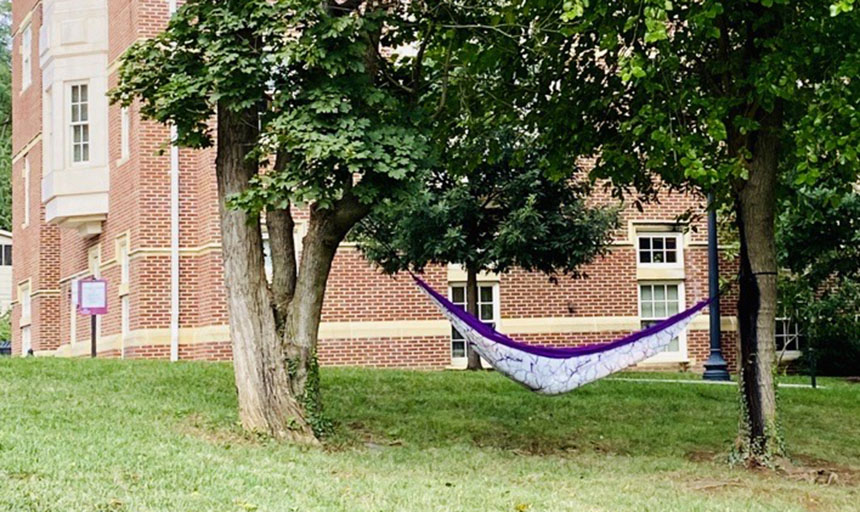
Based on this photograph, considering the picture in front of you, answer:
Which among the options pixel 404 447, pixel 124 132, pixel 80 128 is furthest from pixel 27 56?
pixel 404 447

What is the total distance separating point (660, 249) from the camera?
23.1 meters

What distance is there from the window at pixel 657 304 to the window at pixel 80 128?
11.5 meters

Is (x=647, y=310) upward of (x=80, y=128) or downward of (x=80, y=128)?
downward

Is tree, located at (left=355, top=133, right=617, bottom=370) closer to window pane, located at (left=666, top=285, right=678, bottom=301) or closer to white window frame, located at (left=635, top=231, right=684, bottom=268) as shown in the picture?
white window frame, located at (left=635, top=231, right=684, bottom=268)

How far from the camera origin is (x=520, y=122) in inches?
505

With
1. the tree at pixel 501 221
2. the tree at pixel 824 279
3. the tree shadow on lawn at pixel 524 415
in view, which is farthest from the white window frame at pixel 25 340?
the tree at pixel 824 279

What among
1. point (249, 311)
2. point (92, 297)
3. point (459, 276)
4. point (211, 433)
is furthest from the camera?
point (459, 276)

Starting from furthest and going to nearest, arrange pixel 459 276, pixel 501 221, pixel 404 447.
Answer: pixel 459 276, pixel 501 221, pixel 404 447

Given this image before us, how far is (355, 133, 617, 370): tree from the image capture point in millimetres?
16891

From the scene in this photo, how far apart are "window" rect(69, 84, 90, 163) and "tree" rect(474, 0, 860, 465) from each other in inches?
534

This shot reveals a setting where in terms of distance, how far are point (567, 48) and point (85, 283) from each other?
32.7ft

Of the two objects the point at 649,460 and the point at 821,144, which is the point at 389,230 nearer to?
the point at 649,460

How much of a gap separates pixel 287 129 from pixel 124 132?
13.7 metres

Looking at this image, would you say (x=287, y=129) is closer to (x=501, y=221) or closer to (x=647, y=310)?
(x=501, y=221)
